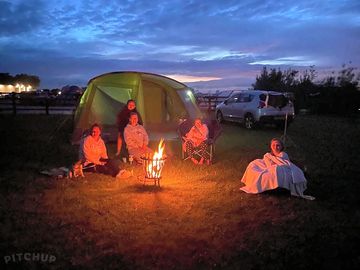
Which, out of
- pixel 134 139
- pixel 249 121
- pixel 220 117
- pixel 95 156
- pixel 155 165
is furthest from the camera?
pixel 220 117

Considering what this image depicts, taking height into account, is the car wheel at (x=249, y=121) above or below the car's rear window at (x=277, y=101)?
below

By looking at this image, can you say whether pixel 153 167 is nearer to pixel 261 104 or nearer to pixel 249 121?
pixel 261 104

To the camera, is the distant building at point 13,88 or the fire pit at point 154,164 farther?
the distant building at point 13,88

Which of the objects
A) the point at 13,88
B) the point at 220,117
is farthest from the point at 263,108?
the point at 13,88

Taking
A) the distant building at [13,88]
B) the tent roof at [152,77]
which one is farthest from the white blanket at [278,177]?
the distant building at [13,88]

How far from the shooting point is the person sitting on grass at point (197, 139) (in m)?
9.00

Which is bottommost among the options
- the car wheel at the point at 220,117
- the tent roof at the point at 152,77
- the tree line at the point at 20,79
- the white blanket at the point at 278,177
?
the white blanket at the point at 278,177

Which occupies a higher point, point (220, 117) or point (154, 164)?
point (220, 117)

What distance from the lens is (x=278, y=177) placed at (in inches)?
239

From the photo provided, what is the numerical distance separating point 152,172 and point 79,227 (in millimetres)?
1984

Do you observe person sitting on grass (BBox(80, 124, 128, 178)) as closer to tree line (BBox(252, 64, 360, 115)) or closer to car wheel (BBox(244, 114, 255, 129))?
car wheel (BBox(244, 114, 255, 129))

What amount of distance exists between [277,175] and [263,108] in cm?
924

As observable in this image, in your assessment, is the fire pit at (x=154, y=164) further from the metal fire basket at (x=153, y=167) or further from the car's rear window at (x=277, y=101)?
the car's rear window at (x=277, y=101)

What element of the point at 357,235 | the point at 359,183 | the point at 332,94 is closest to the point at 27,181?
the point at 357,235
